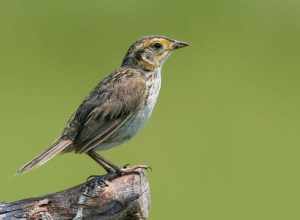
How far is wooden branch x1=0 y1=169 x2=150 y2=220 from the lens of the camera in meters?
7.48

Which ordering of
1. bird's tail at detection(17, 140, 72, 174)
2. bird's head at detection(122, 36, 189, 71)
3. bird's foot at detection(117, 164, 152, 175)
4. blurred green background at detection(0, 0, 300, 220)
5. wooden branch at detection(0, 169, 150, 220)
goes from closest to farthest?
wooden branch at detection(0, 169, 150, 220)
bird's foot at detection(117, 164, 152, 175)
bird's tail at detection(17, 140, 72, 174)
bird's head at detection(122, 36, 189, 71)
blurred green background at detection(0, 0, 300, 220)

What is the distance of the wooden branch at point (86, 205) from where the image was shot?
295 inches

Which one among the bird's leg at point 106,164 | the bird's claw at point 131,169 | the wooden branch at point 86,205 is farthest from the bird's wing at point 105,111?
the wooden branch at point 86,205

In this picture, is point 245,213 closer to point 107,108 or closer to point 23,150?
point 23,150

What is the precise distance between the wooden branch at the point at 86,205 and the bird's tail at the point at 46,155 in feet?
2.03

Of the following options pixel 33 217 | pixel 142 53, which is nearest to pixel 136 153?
pixel 142 53

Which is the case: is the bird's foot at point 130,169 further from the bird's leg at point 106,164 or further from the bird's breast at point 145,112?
the bird's breast at point 145,112

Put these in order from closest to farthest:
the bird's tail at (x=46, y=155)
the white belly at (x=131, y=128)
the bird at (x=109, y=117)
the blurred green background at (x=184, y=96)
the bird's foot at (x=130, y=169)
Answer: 1. the bird's foot at (x=130, y=169)
2. the bird's tail at (x=46, y=155)
3. the bird at (x=109, y=117)
4. the white belly at (x=131, y=128)
5. the blurred green background at (x=184, y=96)

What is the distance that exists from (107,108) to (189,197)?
5464 mm

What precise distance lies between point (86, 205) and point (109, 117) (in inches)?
52.4

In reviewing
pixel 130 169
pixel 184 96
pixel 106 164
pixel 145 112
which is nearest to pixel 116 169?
pixel 130 169

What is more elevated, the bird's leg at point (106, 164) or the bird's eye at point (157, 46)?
the bird's eye at point (157, 46)

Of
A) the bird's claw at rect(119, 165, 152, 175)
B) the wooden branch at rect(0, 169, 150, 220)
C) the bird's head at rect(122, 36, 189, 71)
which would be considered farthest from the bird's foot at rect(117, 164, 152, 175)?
the bird's head at rect(122, 36, 189, 71)

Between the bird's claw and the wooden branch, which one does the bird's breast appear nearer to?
the bird's claw
